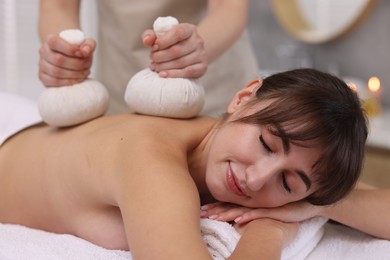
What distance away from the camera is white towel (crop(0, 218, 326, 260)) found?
106 centimetres

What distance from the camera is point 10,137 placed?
4.96 ft

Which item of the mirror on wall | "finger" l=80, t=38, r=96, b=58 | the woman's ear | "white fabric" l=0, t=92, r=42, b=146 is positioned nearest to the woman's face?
the woman's ear

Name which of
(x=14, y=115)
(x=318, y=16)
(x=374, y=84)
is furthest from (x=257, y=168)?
(x=318, y=16)

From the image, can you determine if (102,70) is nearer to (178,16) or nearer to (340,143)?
(178,16)

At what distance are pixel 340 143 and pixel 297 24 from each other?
7.57 feet

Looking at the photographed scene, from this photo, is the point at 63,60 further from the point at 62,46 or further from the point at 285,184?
the point at 285,184

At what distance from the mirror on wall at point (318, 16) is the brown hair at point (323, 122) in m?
1.97

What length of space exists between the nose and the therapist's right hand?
1.56ft

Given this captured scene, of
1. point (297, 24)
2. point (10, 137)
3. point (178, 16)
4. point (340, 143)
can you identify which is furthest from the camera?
point (297, 24)

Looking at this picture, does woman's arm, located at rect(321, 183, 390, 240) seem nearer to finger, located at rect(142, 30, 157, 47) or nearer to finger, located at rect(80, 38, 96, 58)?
finger, located at rect(142, 30, 157, 47)

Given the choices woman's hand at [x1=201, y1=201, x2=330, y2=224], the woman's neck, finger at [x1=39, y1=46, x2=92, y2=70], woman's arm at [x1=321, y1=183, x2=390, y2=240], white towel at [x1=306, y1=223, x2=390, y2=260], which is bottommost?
white towel at [x1=306, y1=223, x2=390, y2=260]

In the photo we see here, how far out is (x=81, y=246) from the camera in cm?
111

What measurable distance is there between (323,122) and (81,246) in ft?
1.63

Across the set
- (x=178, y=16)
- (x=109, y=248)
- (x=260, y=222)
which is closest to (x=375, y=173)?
(x=178, y=16)
